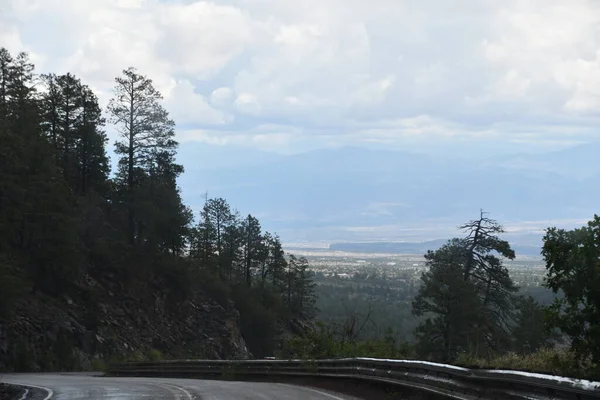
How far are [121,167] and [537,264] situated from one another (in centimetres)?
12833

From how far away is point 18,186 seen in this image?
143 feet

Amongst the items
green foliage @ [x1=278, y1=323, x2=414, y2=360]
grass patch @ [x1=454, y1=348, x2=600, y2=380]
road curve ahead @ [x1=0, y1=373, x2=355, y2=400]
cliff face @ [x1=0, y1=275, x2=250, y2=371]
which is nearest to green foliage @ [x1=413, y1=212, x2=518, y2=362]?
green foliage @ [x1=278, y1=323, x2=414, y2=360]

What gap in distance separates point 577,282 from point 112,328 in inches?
1703

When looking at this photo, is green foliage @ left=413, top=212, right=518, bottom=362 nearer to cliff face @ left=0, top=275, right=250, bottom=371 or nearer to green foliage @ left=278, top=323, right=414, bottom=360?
green foliage @ left=278, top=323, right=414, bottom=360

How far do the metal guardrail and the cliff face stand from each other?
17164 millimetres

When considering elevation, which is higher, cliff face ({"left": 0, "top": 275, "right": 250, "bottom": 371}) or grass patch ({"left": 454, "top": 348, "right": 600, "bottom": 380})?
grass patch ({"left": 454, "top": 348, "right": 600, "bottom": 380})

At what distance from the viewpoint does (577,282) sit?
34.2ft

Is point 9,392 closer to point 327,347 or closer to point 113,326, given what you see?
point 327,347

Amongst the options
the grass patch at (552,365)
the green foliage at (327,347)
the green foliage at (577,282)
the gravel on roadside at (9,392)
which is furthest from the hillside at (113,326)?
the green foliage at (577,282)

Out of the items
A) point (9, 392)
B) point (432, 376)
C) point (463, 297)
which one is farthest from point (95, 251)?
point (432, 376)

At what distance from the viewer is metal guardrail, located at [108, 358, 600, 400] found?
916cm

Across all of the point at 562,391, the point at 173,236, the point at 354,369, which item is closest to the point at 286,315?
the point at 173,236

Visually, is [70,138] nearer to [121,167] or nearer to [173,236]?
[121,167]

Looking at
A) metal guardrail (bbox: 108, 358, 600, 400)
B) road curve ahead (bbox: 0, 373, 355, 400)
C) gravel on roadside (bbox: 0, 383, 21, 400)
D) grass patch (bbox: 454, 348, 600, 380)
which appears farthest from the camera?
gravel on roadside (bbox: 0, 383, 21, 400)
